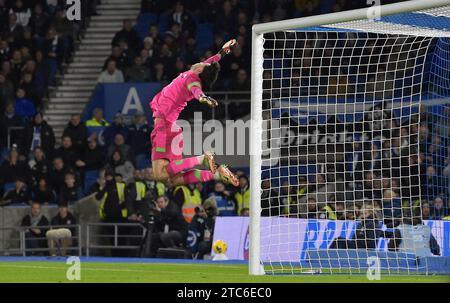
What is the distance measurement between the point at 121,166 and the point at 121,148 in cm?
35

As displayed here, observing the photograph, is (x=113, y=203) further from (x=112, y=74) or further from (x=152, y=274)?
(x=152, y=274)

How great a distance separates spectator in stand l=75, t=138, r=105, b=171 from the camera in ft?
76.8

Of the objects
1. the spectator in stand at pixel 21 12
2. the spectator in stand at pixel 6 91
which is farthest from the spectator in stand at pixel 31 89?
the spectator in stand at pixel 21 12

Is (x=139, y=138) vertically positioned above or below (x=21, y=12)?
below

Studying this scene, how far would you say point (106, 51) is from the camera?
90.6ft

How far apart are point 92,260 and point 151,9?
31.8 feet

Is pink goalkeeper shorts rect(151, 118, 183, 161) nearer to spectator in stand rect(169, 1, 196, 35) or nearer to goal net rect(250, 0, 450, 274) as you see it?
goal net rect(250, 0, 450, 274)

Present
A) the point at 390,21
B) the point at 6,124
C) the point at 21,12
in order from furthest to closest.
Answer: the point at 21,12
the point at 6,124
the point at 390,21

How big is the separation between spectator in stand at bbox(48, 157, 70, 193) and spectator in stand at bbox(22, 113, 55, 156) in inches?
32.0

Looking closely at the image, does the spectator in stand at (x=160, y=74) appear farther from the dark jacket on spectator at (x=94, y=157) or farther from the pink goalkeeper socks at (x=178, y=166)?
the pink goalkeeper socks at (x=178, y=166)

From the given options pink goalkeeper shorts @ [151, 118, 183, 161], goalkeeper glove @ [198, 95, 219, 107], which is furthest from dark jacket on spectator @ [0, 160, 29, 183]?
goalkeeper glove @ [198, 95, 219, 107]

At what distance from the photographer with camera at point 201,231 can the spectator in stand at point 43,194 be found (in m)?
3.77

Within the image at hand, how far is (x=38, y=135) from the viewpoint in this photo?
963 inches

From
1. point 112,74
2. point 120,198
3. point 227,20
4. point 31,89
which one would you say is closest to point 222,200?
point 120,198
